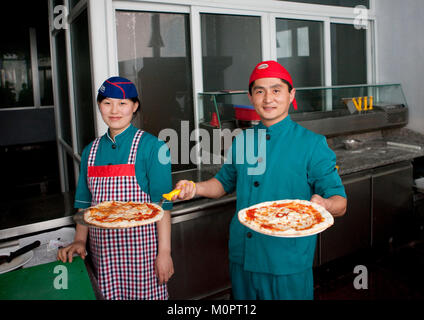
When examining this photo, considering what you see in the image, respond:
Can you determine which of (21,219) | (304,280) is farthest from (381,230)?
(21,219)

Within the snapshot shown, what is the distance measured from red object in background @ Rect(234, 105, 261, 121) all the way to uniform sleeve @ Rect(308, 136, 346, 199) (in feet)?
3.96

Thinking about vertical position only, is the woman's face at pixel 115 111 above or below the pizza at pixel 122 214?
above

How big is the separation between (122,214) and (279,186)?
63 cm

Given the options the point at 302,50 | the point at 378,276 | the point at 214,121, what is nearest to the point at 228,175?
the point at 214,121

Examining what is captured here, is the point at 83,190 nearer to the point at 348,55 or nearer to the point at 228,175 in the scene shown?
the point at 228,175

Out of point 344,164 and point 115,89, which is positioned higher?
point 115,89

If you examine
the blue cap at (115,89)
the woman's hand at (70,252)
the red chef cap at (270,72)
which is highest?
the red chef cap at (270,72)

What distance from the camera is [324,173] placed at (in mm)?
1468

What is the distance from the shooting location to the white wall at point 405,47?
3.63 meters

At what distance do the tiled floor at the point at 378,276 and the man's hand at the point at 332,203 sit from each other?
57.0 inches

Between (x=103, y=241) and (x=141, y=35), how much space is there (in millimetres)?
1537

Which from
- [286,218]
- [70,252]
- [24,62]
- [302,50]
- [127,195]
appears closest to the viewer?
[286,218]

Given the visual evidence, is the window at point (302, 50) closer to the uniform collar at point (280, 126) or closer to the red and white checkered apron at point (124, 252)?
the uniform collar at point (280, 126)

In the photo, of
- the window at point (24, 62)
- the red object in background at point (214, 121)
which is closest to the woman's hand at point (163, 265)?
the red object in background at point (214, 121)
